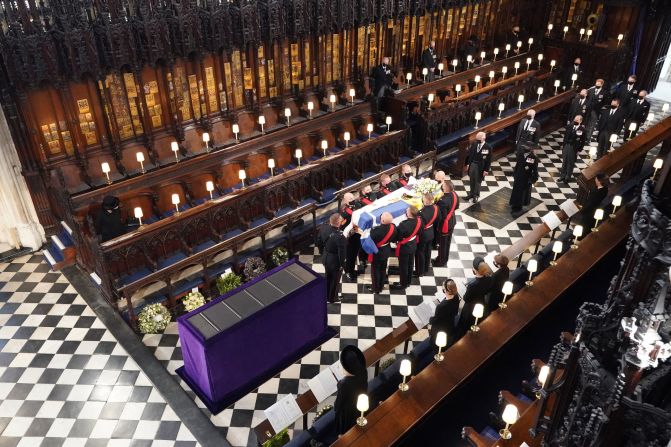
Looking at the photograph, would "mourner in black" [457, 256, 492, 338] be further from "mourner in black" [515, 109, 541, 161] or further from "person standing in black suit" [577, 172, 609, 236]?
"mourner in black" [515, 109, 541, 161]

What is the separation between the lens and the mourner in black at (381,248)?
907cm

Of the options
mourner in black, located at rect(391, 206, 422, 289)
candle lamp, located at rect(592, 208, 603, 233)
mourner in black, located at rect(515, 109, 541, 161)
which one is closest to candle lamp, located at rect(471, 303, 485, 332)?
mourner in black, located at rect(391, 206, 422, 289)

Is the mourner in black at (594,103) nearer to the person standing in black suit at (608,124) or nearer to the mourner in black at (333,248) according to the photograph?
the person standing in black suit at (608,124)

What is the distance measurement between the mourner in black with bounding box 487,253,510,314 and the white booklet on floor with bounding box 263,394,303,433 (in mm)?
3488

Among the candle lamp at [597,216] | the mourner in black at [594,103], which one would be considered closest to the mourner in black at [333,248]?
the candle lamp at [597,216]

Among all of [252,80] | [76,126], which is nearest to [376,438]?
[76,126]

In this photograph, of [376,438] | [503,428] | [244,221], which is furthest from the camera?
[244,221]

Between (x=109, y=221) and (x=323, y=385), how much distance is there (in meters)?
5.11

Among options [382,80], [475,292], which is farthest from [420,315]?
[382,80]

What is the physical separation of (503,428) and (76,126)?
9.18 meters

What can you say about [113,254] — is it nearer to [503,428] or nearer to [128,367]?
[128,367]

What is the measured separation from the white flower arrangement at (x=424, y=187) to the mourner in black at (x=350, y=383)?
4.92 metres

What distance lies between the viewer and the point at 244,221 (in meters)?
10.2

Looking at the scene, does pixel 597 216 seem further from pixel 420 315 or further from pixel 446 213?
pixel 420 315
